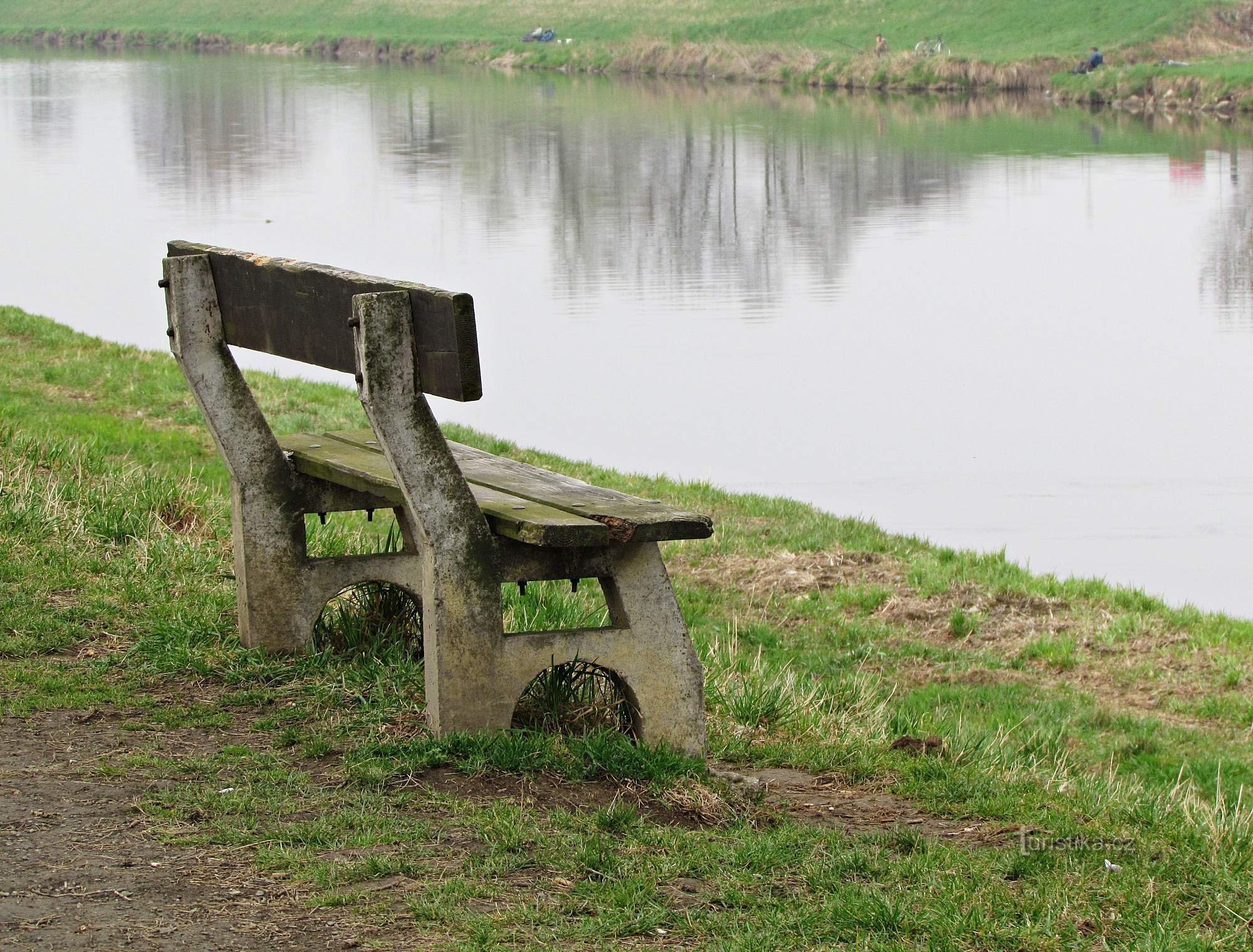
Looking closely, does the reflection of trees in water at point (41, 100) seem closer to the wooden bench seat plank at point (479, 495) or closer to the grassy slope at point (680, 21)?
the grassy slope at point (680, 21)

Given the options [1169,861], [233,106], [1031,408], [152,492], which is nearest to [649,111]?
[233,106]

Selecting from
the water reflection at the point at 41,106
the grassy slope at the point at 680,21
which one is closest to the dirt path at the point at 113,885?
the water reflection at the point at 41,106

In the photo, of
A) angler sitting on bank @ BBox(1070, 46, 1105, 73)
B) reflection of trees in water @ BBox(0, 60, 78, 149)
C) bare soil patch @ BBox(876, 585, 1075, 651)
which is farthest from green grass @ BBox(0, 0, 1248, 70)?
bare soil patch @ BBox(876, 585, 1075, 651)

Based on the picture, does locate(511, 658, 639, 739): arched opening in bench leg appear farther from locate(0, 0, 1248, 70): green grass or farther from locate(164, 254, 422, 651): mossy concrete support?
locate(0, 0, 1248, 70): green grass

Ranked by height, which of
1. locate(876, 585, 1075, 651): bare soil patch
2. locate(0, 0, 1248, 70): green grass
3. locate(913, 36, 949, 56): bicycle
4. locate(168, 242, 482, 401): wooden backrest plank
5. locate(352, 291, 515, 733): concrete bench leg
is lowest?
locate(876, 585, 1075, 651): bare soil patch

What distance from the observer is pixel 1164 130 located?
3872 centimetres

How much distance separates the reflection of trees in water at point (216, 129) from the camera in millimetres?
34500

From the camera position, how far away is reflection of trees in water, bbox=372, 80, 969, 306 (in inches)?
973

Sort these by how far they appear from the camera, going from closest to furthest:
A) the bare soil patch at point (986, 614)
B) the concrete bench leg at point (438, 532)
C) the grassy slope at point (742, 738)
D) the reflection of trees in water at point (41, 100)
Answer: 1. the grassy slope at point (742, 738)
2. the concrete bench leg at point (438, 532)
3. the bare soil patch at point (986, 614)
4. the reflection of trees in water at point (41, 100)

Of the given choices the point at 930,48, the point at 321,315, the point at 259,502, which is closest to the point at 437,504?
the point at 321,315

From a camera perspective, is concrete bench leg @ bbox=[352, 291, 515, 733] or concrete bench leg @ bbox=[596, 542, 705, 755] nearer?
concrete bench leg @ bbox=[352, 291, 515, 733]

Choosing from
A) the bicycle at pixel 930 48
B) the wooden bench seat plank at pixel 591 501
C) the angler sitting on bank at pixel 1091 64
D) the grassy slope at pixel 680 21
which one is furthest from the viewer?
the grassy slope at pixel 680 21

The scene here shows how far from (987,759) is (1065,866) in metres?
1.25

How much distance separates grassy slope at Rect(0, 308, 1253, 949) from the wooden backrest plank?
3.46 feet
